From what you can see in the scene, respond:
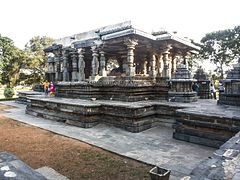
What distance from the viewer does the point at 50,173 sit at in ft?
13.0

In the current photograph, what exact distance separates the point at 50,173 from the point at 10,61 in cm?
2424

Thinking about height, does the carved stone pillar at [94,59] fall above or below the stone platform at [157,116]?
above

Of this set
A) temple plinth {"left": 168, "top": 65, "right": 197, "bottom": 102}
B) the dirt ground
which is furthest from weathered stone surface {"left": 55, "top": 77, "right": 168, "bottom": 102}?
the dirt ground

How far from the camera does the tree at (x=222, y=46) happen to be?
84.7ft

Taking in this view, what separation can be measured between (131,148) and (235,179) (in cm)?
332

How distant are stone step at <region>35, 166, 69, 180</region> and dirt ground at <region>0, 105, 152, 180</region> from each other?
0.11m

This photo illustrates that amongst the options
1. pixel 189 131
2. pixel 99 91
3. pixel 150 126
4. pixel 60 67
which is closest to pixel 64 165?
pixel 189 131

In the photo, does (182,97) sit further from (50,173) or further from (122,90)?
(50,173)

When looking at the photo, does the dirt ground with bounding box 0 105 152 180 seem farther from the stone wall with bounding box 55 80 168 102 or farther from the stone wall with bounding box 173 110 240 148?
the stone wall with bounding box 55 80 168 102

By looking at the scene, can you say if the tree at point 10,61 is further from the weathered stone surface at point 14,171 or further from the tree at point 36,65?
the weathered stone surface at point 14,171

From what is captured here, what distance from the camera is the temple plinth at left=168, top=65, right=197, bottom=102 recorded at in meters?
9.15

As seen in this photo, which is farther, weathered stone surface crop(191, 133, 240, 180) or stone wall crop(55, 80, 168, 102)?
stone wall crop(55, 80, 168, 102)

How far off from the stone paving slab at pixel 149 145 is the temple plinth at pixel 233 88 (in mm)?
2595

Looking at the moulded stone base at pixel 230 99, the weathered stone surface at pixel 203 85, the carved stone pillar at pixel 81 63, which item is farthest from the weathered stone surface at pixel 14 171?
the carved stone pillar at pixel 81 63
